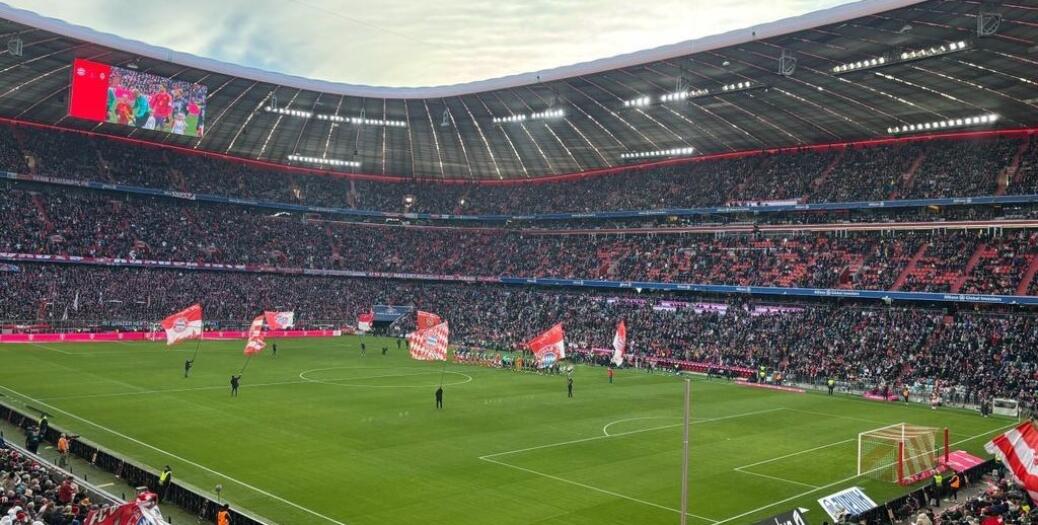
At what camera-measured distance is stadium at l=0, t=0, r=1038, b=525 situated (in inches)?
923

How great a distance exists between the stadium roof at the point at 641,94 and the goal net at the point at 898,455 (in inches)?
795

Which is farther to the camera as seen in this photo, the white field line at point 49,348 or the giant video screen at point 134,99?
the giant video screen at point 134,99

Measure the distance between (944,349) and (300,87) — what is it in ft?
160

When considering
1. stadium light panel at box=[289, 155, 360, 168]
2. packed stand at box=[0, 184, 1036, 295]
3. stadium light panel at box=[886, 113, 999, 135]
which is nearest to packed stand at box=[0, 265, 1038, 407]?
packed stand at box=[0, 184, 1036, 295]

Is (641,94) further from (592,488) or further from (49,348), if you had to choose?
(49,348)

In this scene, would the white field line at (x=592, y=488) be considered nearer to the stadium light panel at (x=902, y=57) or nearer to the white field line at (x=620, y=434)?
the white field line at (x=620, y=434)

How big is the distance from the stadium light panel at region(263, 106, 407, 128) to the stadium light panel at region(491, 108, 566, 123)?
36.1ft

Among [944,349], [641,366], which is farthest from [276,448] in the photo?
[944,349]

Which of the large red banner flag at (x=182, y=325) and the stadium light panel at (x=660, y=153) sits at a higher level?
the stadium light panel at (x=660, y=153)

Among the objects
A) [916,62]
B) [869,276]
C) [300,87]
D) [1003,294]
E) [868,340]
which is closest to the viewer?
[916,62]

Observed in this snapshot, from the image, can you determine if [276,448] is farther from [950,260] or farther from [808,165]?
[808,165]

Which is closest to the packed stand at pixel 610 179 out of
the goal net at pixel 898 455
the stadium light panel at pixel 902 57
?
the stadium light panel at pixel 902 57

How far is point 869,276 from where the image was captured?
54.4 metres

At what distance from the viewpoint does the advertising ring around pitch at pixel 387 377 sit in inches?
1684
